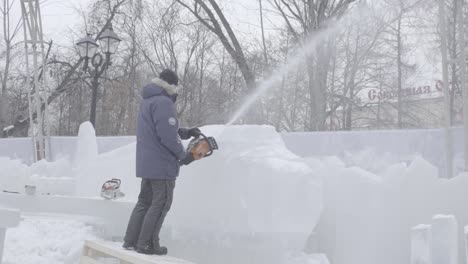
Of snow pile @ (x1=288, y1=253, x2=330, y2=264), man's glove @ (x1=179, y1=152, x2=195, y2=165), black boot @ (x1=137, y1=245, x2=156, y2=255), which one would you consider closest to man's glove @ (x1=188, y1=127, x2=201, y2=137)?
man's glove @ (x1=179, y1=152, x2=195, y2=165)

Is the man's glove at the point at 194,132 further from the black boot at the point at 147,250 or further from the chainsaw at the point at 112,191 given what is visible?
the chainsaw at the point at 112,191

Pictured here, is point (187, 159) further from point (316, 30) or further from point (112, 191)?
point (316, 30)

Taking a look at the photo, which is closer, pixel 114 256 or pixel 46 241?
pixel 114 256

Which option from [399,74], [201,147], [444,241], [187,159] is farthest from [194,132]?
[399,74]

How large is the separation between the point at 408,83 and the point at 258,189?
18554mm

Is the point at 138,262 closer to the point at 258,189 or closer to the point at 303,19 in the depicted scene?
the point at 258,189

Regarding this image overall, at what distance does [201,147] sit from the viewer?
482cm

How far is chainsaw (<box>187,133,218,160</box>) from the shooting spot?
479cm

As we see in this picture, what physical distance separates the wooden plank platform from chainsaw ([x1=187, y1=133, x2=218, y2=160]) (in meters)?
0.88

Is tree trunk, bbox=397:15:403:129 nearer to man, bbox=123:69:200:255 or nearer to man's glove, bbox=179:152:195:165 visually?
man's glove, bbox=179:152:195:165

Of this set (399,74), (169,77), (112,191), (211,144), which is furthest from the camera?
(399,74)

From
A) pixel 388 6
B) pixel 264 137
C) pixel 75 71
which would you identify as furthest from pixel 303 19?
pixel 264 137

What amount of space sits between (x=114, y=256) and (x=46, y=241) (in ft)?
4.89

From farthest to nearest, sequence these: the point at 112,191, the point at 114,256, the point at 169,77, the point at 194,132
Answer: the point at 112,191
the point at 194,132
the point at 169,77
the point at 114,256
